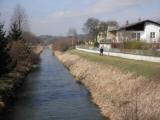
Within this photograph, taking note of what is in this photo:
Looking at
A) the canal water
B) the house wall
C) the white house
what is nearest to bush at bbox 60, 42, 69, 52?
the white house

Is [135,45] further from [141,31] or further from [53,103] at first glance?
[53,103]

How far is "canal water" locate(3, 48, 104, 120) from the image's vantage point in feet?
94.5

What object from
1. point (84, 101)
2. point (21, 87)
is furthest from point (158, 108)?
point (21, 87)

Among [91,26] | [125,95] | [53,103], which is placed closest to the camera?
[125,95]

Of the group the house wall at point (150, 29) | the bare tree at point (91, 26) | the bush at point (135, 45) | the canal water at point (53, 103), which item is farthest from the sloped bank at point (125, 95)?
the bare tree at point (91, 26)

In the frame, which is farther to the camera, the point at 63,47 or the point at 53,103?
the point at 63,47

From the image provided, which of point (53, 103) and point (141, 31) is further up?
point (141, 31)

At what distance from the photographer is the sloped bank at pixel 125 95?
2302 centimetres

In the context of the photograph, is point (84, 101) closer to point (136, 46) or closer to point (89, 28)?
point (136, 46)

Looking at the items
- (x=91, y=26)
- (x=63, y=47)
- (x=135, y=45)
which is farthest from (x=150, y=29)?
(x=91, y=26)

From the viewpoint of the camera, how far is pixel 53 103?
3459cm

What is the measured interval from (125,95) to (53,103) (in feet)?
25.9

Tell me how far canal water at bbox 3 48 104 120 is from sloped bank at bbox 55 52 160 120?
1072 mm

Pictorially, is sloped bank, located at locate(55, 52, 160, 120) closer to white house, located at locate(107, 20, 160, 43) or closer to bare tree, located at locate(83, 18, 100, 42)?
white house, located at locate(107, 20, 160, 43)
